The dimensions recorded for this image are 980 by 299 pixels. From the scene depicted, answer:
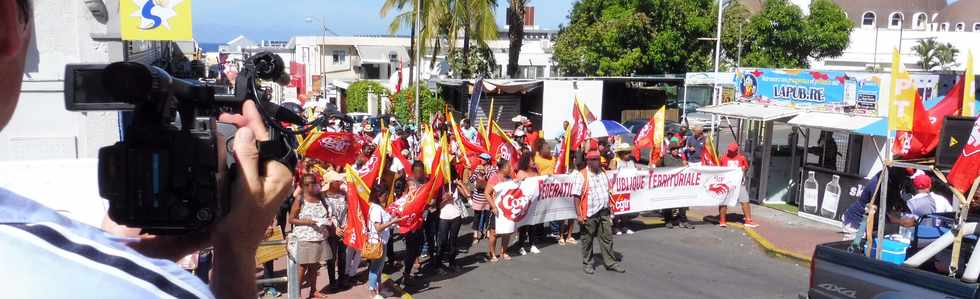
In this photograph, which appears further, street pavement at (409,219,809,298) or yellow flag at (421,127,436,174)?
yellow flag at (421,127,436,174)

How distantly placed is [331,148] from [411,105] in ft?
58.3

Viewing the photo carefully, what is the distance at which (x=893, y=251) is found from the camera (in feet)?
24.9

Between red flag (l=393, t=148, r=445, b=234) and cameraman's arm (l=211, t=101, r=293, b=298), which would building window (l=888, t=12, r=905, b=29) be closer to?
red flag (l=393, t=148, r=445, b=234)

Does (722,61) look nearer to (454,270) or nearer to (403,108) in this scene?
(403,108)

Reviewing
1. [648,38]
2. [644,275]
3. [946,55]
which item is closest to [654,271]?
[644,275]

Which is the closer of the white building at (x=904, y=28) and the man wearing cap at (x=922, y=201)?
the man wearing cap at (x=922, y=201)

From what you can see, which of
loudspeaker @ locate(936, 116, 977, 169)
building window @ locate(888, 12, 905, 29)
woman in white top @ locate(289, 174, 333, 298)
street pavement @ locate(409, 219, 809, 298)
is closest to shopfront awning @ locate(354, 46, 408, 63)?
street pavement @ locate(409, 219, 809, 298)

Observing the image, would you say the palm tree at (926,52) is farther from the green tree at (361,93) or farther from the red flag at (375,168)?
the red flag at (375,168)

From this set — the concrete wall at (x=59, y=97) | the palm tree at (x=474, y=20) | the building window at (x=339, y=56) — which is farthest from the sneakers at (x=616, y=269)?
the building window at (x=339, y=56)

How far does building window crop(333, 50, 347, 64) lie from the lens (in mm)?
64562

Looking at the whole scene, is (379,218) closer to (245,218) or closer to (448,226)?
(448,226)

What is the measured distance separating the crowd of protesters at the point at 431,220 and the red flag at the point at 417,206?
4 centimetres

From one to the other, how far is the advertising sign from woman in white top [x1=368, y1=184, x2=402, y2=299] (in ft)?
30.1

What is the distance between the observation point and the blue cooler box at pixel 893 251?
752cm
